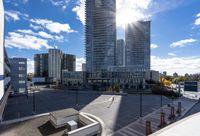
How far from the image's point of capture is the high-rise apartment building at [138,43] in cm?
12900

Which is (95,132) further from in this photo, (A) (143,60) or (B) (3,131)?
(A) (143,60)

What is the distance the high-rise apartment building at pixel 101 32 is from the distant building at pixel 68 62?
4292 centimetres

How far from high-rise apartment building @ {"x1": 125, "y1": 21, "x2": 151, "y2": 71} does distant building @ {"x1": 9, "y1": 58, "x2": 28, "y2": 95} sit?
8957 centimetres

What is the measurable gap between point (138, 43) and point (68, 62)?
73726mm

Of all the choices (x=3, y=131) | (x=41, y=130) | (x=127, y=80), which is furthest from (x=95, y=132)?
(x=127, y=80)

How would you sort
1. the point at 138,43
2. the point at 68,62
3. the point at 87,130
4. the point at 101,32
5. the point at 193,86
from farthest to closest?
the point at 68,62 → the point at 138,43 → the point at 101,32 → the point at 193,86 → the point at 87,130

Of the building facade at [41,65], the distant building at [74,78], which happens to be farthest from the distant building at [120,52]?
the building facade at [41,65]

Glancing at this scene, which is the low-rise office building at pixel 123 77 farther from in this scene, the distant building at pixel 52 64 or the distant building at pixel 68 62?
the distant building at pixel 68 62

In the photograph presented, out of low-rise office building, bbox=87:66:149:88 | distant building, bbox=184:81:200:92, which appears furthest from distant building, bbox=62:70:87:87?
distant building, bbox=184:81:200:92

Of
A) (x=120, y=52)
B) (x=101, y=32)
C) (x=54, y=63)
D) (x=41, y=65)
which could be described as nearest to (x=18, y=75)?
(x=101, y=32)

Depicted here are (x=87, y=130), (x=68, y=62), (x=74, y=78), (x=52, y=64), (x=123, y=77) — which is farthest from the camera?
(x=68, y=62)

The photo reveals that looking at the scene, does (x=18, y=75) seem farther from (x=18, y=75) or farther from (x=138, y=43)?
(x=138, y=43)

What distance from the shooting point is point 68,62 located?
16500 cm

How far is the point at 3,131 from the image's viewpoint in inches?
801
